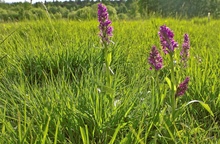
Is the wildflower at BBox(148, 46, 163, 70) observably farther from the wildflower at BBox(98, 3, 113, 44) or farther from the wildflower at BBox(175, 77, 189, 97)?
the wildflower at BBox(98, 3, 113, 44)

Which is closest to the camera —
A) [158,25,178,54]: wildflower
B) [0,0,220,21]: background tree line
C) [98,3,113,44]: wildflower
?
[158,25,178,54]: wildflower

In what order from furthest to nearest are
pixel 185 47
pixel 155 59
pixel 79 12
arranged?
1. pixel 79 12
2. pixel 185 47
3. pixel 155 59

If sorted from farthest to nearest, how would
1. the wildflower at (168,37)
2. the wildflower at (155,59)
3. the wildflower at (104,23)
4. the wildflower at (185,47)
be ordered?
1. the wildflower at (185,47)
2. the wildflower at (104,23)
3. the wildflower at (155,59)
4. the wildflower at (168,37)

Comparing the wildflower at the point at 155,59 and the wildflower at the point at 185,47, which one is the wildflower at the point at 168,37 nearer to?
the wildflower at the point at 155,59

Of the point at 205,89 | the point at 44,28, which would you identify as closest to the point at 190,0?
the point at 44,28

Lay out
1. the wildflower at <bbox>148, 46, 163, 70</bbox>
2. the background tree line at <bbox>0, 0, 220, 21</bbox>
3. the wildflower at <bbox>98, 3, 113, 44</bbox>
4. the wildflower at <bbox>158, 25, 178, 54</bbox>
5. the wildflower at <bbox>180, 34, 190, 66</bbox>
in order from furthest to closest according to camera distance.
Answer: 1. the background tree line at <bbox>0, 0, 220, 21</bbox>
2. the wildflower at <bbox>180, 34, 190, 66</bbox>
3. the wildflower at <bbox>98, 3, 113, 44</bbox>
4. the wildflower at <bbox>148, 46, 163, 70</bbox>
5. the wildflower at <bbox>158, 25, 178, 54</bbox>

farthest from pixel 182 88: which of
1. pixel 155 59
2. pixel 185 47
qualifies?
pixel 185 47

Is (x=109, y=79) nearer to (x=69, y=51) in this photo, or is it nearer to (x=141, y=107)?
(x=141, y=107)

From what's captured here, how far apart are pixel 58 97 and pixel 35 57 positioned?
3.07 feet

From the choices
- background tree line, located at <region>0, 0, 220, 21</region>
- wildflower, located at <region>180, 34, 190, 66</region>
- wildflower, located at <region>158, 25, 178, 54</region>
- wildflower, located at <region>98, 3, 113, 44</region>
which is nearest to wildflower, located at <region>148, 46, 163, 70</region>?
wildflower, located at <region>158, 25, 178, 54</region>

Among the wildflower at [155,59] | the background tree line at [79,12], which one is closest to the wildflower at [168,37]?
the wildflower at [155,59]

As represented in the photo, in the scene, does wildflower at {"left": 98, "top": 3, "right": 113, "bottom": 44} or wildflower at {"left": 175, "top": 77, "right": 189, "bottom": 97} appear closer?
wildflower at {"left": 175, "top": 77, "right": 189, "bottom": 97}

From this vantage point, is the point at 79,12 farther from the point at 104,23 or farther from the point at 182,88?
the point at 182,88

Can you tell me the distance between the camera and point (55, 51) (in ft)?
6.48
